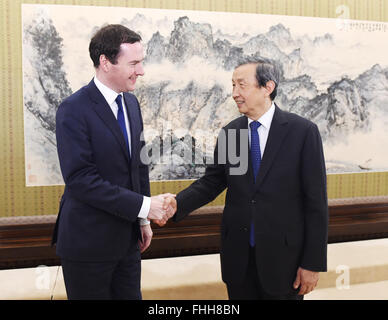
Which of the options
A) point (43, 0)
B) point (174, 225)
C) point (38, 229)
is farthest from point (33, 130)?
point (174, 225)

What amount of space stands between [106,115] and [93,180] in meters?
0.32

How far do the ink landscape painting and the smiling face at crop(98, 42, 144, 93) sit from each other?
1.50 metres

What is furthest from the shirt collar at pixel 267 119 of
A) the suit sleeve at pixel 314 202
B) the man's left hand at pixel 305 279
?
the man's left hand at pixel 305 279

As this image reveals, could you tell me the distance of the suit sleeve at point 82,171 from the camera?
72.6 inches

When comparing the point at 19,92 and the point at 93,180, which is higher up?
the point at 19,92

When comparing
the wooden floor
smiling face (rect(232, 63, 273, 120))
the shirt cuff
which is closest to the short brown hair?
smiling face (rect(232, 63, 273, 120))

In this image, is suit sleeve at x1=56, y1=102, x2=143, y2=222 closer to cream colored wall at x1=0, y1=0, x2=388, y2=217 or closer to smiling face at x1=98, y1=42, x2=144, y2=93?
smiling face at x1=98, y1=42, x2=144, y2=93

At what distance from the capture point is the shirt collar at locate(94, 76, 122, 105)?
6.55 feet

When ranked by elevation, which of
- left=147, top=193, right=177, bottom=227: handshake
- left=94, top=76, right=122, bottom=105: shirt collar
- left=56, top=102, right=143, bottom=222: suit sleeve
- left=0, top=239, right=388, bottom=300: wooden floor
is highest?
left=94, top=76, right=122, bottom=105: shirt collar

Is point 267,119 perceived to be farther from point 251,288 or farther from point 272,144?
point 251,288

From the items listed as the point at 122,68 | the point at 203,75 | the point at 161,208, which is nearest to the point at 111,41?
the point at 122,68

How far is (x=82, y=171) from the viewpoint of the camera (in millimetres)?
1853

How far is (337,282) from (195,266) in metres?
1.26

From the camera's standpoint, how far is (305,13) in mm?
3910
